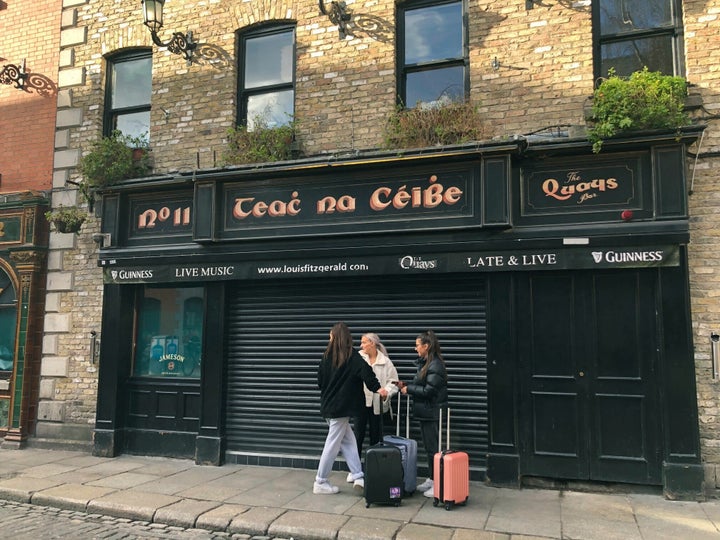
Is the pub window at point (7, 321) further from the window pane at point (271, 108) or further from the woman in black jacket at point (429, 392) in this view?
the woman in black jacket at point (429, 392)

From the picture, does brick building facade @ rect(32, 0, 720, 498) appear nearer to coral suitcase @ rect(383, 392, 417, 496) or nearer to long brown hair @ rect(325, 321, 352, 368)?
coral suitcase @ rect(383, 392, 417, 496)

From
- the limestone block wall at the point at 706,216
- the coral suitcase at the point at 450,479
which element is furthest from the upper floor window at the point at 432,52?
the coral suitcase at the point at 450,479

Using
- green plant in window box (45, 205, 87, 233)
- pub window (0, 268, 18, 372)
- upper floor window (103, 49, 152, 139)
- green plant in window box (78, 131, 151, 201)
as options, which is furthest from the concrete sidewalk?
upper floor window (103, 49, 152, 139)

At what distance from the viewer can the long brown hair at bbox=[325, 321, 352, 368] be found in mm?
6792

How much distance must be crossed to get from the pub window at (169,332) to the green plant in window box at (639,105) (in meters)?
6.15

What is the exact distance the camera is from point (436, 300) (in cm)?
775

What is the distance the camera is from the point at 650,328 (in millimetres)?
6789

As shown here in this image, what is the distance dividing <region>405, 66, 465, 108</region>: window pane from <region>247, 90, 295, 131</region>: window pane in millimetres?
1877

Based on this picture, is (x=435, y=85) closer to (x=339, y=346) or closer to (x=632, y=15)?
(x=632, y=15)

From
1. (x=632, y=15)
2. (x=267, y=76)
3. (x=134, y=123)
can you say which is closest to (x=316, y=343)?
(x=267, y=76)

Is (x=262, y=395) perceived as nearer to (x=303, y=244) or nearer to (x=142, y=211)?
(x=303, y=244)

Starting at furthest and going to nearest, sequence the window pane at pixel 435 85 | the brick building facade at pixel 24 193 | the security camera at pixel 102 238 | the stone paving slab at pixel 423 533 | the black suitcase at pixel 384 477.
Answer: the brick building facade at pixel 24 193 < the security camera at pixel 102 238 < the window pane at pixel 435 85 < the black suitcase at pixel 384 477 < the stone paving slab at pixel 423 533

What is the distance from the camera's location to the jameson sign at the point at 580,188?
693 cm

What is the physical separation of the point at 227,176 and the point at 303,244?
1562 mm
